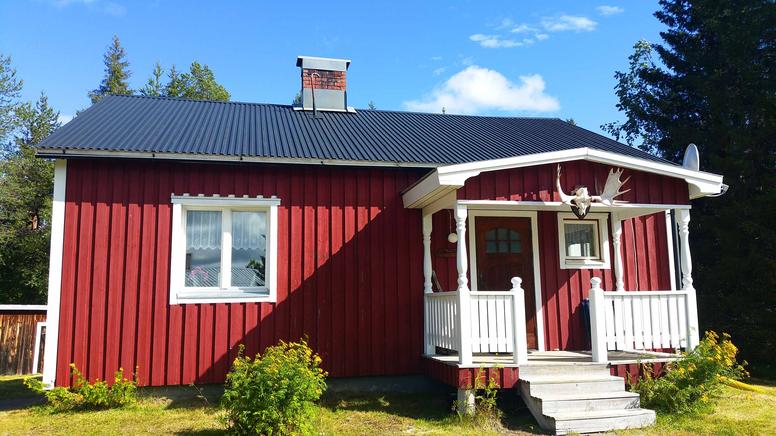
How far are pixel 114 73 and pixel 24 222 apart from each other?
16173 mm

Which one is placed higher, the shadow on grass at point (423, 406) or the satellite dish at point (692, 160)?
the satellite dish at point (692, 160)

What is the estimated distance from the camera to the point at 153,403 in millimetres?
7539

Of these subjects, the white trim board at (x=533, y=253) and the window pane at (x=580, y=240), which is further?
the window pane at (x=580, y=240)

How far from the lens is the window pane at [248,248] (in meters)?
8.21

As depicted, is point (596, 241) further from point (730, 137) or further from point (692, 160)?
point (730, 137)

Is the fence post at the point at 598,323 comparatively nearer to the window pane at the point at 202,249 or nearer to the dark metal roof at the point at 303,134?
the dark metal roof at the point at 303,134

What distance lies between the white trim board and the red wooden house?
2 centimetres

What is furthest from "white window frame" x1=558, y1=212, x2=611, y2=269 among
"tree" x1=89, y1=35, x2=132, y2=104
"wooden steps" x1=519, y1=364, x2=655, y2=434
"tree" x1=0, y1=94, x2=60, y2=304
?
"tree" x1=89, y1=35, x2=132, y2=104

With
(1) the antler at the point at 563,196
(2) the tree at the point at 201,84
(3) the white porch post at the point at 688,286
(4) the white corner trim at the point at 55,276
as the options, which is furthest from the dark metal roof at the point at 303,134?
(2) the tree at the point at 201,84

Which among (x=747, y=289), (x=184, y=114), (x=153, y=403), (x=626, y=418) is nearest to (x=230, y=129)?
(x=184, y=114)

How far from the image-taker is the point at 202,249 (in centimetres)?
812

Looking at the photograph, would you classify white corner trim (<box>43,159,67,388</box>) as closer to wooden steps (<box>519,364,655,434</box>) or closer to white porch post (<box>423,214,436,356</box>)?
white porch post (<box>423,214,436,356</box>)

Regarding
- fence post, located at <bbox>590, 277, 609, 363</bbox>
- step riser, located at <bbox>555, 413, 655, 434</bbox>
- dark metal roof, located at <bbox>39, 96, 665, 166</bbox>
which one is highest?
dark metal roof, located at <bbox>39, 96, 665, 166</bbox>

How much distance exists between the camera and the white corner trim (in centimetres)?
733
